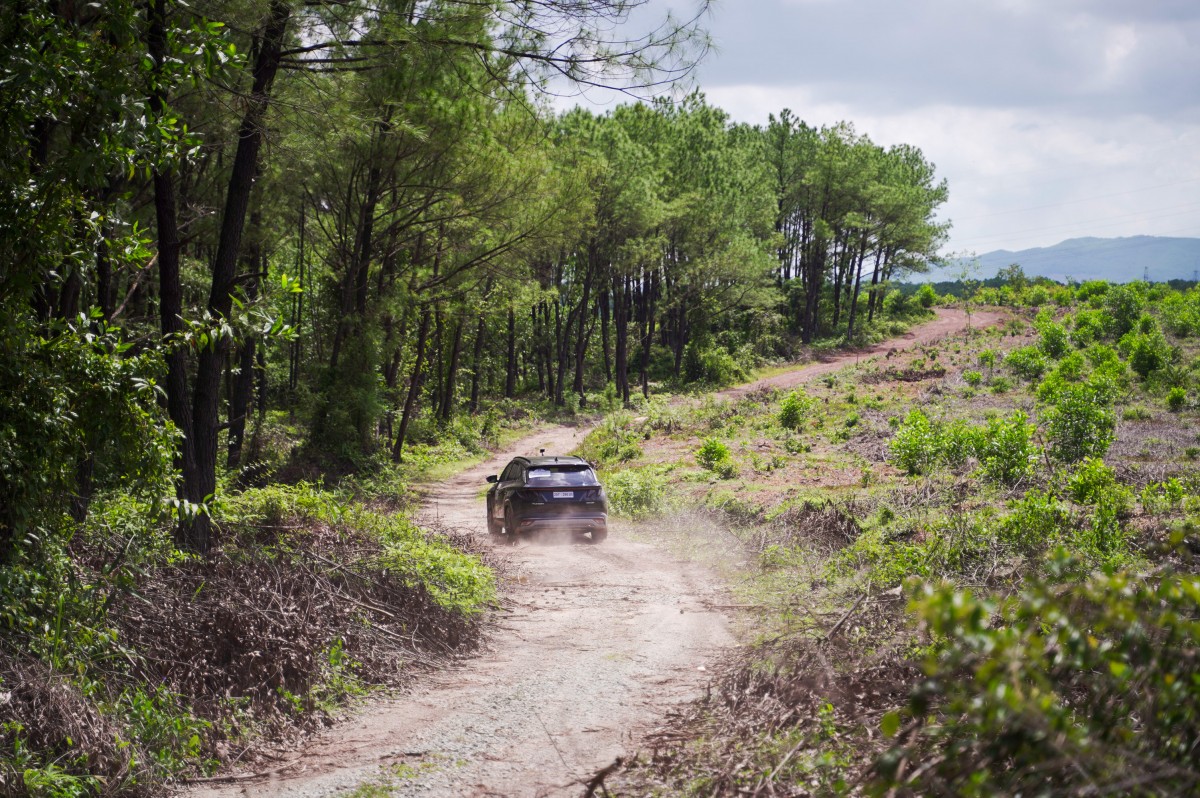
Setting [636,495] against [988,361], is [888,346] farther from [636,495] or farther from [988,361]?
[636,495]

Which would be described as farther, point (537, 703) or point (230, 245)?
point (230, 245)

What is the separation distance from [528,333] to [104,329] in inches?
1850

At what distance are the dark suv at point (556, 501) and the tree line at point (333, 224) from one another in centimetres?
467

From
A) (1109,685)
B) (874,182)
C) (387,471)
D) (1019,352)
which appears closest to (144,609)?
(1109,685)

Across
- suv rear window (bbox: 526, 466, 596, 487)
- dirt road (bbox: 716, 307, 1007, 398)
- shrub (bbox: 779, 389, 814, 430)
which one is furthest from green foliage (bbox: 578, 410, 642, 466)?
dirt road (bbox: 716, 307, 1007, 398)

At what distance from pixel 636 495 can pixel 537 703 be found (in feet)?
33.9

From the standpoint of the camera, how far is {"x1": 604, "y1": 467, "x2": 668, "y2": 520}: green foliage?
54.6 feet

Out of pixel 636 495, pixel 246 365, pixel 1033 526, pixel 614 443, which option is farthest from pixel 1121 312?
pixel 246 365

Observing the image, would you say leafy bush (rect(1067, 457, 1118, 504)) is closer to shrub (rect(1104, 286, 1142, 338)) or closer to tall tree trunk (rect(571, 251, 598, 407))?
tall tree trunk (rect(571, 251, 598, 407))

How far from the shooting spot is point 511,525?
47.3ft

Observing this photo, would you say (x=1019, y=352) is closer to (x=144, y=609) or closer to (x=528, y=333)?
(x=528, y=333)

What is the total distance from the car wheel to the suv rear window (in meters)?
0.62

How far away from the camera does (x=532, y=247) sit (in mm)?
22203

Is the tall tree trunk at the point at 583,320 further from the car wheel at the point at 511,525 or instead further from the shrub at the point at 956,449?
the shrub at the point at 956,449
